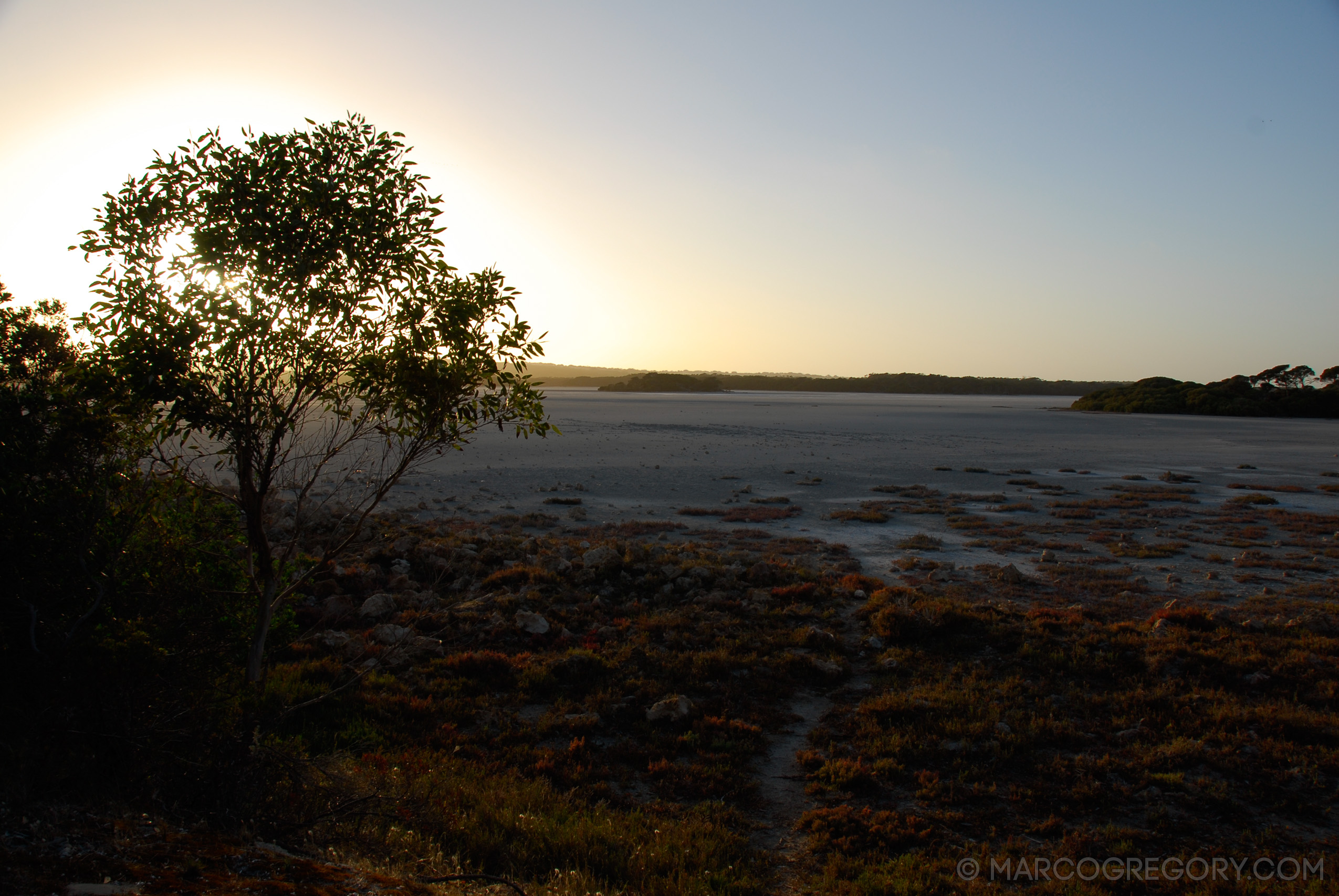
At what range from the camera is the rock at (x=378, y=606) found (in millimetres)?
13680

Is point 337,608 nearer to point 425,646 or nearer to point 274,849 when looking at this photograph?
point 425,646

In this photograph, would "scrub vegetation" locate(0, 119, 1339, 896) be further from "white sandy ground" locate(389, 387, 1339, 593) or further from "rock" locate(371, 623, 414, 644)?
"white sandy ground" locate(389, 387, 1339, 593)

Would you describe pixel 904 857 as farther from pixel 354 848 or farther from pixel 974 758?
pixel 354 848

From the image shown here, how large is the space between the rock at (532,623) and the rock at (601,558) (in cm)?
323

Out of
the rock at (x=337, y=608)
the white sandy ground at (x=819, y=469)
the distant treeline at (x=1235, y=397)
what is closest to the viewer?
the rock at (x=337, y=608)

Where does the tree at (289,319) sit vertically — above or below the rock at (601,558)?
above

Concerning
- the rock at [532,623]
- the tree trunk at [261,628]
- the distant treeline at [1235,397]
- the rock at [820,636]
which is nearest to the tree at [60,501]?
the tree trunk at [261,628]

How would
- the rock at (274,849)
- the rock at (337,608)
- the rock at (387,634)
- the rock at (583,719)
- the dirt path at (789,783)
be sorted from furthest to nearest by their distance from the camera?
the rock at (337,608), the rock at (387,634), the rock at (583,719), the dirt path at (789,783), the rock at (274,849)

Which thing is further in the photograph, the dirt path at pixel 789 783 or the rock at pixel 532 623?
the rock at pixel 532 623

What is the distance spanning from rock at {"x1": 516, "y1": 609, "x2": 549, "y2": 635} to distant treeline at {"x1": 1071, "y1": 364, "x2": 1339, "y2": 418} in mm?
122289

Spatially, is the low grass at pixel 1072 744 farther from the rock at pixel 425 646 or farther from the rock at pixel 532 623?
the rock at pixel 425 646

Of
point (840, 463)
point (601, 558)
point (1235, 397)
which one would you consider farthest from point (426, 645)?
point (1235, 397)

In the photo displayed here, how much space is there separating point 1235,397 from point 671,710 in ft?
437

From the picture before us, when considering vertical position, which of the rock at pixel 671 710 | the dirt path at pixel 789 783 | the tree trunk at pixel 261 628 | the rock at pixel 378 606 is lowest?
the dirt path at pixel 789 783
